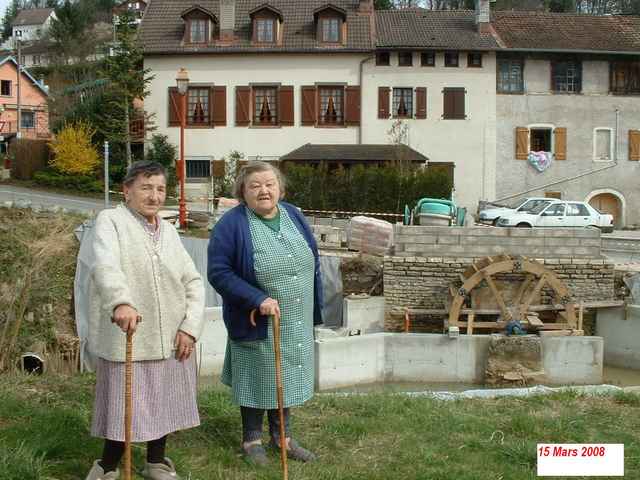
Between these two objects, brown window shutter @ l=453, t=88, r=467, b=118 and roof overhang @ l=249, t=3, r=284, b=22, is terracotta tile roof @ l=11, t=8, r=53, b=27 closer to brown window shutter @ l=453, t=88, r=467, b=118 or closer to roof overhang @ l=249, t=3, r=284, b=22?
roof overhang @ l=249, t=3, r=284, b=22

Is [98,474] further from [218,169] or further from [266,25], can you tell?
[266,25]

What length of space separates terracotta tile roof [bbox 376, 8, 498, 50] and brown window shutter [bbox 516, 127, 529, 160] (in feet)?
11.4

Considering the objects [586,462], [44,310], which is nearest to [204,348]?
[44,310]

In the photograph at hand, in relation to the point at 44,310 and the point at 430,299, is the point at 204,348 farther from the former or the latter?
the point at 430,299

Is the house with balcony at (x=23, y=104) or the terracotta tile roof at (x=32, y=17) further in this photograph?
the terracotta tile roof at (x=32, y=17)

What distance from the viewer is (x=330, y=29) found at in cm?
3203

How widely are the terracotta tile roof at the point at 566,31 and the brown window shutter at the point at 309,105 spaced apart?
313 inches

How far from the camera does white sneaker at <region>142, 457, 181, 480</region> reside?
4.04 meters

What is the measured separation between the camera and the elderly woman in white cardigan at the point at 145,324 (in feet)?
12.8

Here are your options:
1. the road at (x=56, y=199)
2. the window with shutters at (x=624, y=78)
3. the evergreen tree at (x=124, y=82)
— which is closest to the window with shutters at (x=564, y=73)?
the window with shutters at (x=624, y=78)

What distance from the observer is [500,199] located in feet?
105

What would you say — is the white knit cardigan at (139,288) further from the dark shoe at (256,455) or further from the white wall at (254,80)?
the white wall at (254,80)

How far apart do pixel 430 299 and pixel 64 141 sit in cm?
1936

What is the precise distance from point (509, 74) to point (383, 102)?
5.20 m
